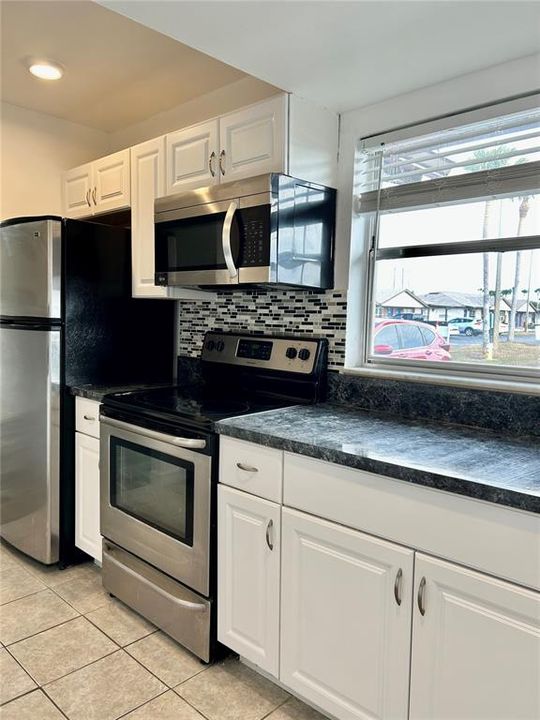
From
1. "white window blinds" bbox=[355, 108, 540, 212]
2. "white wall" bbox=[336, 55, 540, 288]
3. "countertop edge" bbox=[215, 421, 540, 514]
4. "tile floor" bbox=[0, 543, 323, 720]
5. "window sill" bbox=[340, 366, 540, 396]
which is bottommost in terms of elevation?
"tile floor" bbox=[0, 543, 323, 720]

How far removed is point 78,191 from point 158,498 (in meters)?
1.87

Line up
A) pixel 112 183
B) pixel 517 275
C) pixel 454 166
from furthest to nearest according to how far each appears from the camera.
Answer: pixel 112 183 < pixel 454 166 < pixel 517 275

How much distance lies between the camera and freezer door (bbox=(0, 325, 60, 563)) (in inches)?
98.3

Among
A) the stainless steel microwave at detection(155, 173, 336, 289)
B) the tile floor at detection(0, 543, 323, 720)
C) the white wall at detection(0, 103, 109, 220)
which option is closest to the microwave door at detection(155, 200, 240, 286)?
the stainless steel microwave at detection(155, 173, 336, 289)

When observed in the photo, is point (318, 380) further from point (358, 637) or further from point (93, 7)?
point (93, 7)

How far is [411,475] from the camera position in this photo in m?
1.31

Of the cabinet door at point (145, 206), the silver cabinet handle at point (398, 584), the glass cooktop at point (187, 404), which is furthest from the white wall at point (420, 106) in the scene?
the silver cabinet handle at point (398, 584)

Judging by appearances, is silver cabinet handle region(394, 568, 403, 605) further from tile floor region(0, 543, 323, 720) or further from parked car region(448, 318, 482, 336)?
parked car region(448, 318, 482, 336)

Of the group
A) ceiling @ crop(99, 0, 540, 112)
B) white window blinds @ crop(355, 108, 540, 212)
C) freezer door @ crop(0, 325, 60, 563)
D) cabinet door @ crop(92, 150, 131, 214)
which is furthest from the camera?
cabinet door @ crop(92, 150, 131, 214)

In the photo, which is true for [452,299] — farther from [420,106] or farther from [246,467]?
[246,467]

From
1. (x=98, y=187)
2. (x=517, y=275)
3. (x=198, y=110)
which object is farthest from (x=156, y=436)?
(x=198, y=110)

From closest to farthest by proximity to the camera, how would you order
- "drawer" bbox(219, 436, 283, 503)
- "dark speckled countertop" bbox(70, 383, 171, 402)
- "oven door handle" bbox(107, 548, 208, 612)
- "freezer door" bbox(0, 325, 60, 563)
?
"drawer" bbox(219, 436, 283, 503), "oven door handle" bbox(107, 548, 208, 612), "dark speckled countertop" bbox(70, 383, 171, 402), "freezer door" bbox(0, 325, 60, 563)

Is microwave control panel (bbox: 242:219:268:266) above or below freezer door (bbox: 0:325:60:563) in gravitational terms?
above

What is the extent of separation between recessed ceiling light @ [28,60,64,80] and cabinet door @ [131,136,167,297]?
48 cm
